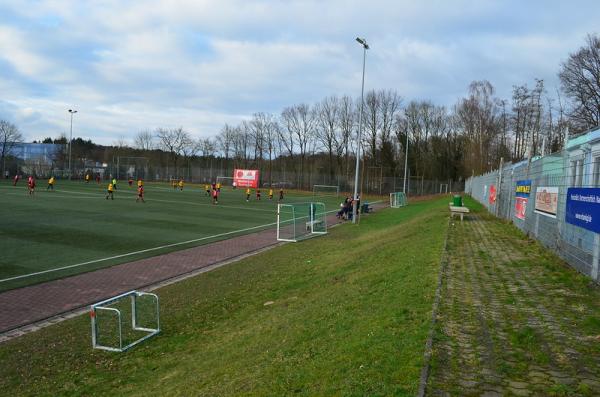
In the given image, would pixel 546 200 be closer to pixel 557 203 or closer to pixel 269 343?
pixel 557 203

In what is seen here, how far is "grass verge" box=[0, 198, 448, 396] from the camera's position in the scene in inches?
177

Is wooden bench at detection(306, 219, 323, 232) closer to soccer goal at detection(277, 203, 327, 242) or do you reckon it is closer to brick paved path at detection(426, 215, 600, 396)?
soccer goal at detection(277, 203, 327, 242)

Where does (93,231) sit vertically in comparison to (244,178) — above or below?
below

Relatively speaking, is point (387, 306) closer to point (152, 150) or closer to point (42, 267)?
point (42, 267)

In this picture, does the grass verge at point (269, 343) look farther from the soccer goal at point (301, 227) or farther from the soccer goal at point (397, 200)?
the soccer goal at point (397, 200)

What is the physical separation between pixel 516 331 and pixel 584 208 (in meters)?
3.24

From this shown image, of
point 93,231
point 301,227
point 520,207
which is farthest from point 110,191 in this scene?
point 520,207

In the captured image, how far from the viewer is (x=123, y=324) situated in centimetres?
906

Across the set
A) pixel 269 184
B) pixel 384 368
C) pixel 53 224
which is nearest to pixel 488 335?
pixel 384 368

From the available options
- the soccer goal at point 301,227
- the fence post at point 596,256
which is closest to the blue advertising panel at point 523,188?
the fence post at point 596,256

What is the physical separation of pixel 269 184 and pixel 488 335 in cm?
8392

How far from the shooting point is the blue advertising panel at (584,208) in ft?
22.0

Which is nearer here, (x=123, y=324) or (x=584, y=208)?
(x=584, y=208)

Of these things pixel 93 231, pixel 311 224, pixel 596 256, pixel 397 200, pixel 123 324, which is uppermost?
pixel 596 256
